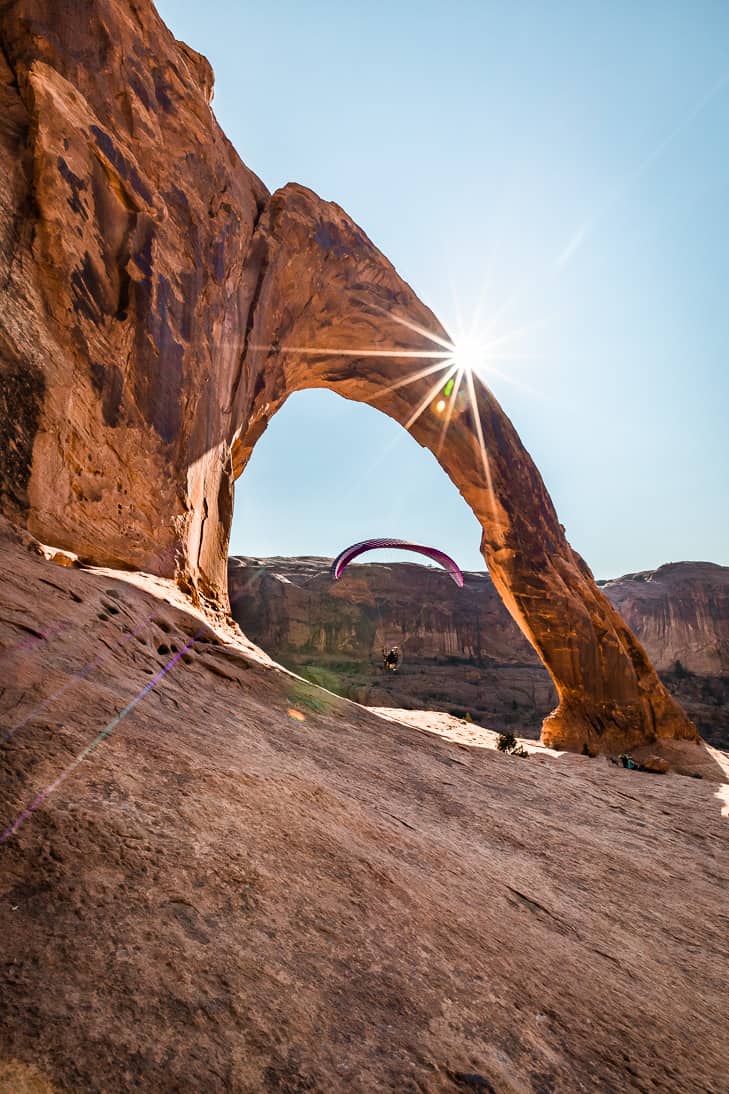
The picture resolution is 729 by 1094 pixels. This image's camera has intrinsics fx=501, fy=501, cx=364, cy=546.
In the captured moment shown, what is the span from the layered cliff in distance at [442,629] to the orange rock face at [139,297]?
65.2ft

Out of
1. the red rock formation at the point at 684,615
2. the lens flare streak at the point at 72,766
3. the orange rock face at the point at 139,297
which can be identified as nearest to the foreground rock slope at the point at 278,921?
the lens flare streak at the point at 72,766

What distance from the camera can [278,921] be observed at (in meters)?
1.47

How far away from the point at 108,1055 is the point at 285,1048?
368 mm

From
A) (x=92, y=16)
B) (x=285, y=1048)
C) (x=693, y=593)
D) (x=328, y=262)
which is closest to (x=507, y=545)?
(x=328, y=262)

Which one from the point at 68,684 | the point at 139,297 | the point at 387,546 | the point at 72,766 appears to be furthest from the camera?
the point at 387,546

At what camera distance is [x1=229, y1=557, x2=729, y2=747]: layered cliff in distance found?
34.1m

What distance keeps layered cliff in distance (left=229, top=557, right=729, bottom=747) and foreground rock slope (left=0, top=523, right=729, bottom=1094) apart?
99.2 ft

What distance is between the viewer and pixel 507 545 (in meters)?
16.9

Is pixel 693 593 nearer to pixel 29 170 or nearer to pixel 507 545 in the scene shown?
pixel 507 545

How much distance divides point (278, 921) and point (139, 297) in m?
7.57

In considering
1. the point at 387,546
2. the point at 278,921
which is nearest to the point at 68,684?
the point at 278,921

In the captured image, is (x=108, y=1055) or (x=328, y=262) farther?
(x=328, y=262)

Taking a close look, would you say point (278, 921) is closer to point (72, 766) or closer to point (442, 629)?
point (72, 766)

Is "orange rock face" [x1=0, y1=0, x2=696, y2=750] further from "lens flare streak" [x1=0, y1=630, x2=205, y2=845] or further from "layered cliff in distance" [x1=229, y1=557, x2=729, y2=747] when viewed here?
"layered cliff in distance" [x1=229, y1=557, x2=729, y2=747]
